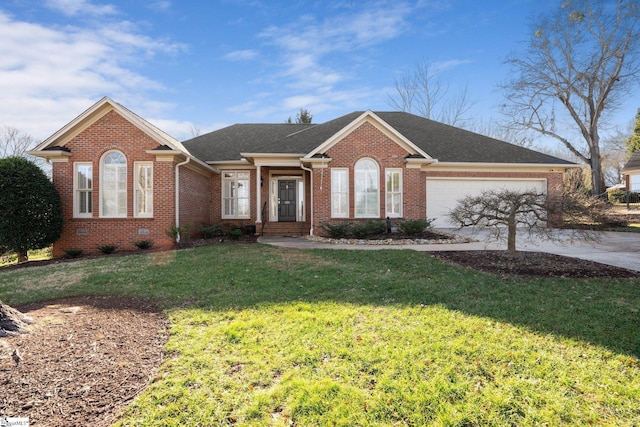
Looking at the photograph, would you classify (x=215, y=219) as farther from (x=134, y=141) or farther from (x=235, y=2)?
(x=235, y=2)

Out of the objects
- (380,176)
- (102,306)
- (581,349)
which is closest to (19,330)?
(102,306)

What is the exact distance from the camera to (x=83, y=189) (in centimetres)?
1200

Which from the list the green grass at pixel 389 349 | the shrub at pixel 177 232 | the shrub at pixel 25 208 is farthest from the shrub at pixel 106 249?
the green grass at pixel 389 349

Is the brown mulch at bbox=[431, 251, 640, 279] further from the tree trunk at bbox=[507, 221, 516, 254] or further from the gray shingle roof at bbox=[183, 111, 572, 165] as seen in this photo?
the gray shingle roof at bbox=[183, 111, 572, 165]

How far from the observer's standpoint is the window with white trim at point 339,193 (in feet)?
43.2

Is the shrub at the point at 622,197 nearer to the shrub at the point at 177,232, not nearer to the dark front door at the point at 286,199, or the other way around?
the dark front door at the point at 286,199

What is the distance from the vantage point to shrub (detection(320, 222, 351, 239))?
466 inches

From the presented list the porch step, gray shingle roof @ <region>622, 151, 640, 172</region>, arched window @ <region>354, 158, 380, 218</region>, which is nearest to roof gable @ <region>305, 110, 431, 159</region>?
arched window @ <region>354, 158, 380, 218</region>

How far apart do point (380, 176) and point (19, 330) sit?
38.2 feet

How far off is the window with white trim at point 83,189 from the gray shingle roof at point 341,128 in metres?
4.84

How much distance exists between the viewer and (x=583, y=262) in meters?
7.50

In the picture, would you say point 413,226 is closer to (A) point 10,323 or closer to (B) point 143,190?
(B) point 143,190

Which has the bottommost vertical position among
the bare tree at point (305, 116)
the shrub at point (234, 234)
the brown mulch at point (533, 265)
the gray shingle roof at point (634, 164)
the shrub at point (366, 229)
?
the brown mulch at point (533, 265)

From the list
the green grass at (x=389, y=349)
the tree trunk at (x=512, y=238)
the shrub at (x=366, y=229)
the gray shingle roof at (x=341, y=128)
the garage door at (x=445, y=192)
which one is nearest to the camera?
the green grass at (x=389, y=349)
